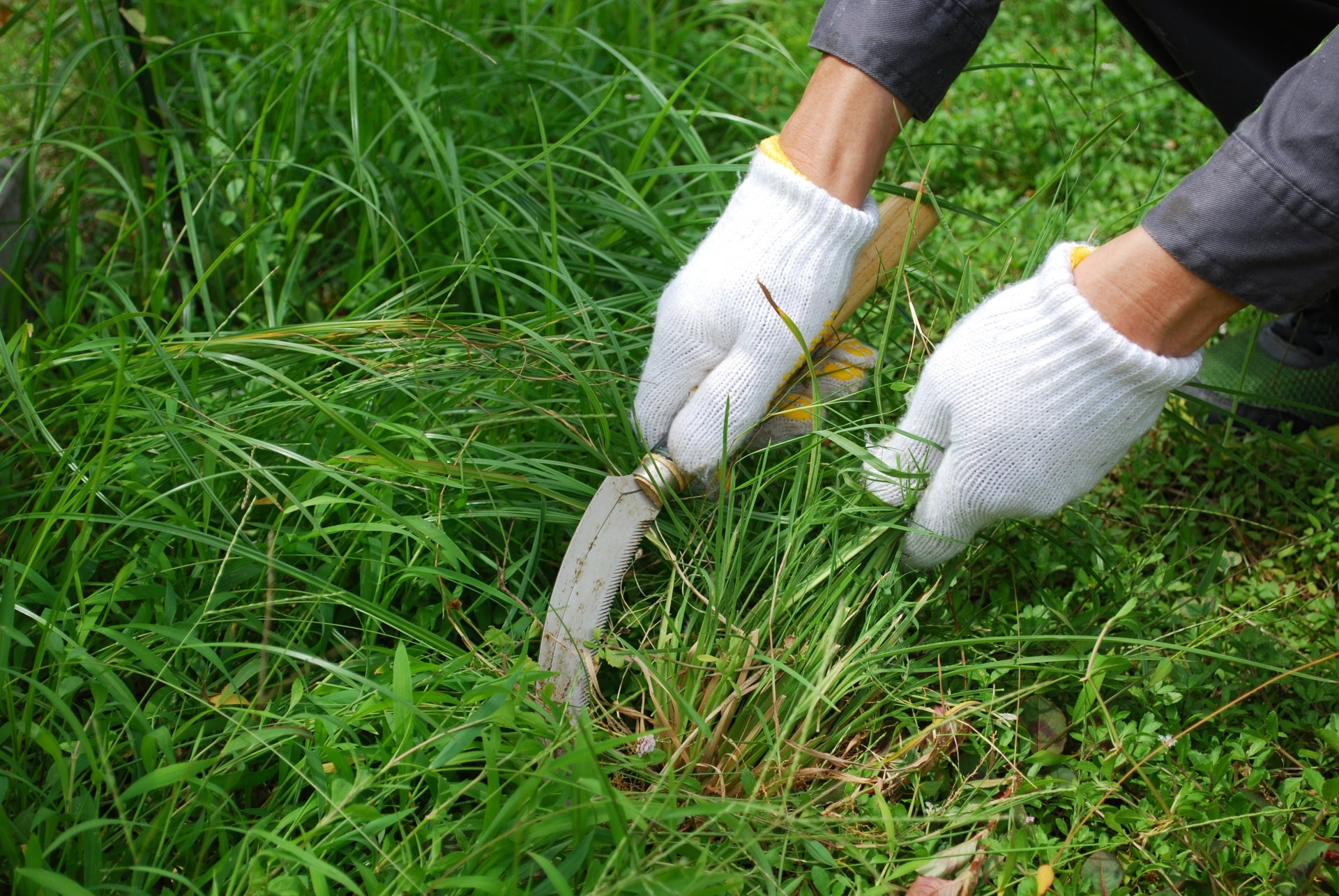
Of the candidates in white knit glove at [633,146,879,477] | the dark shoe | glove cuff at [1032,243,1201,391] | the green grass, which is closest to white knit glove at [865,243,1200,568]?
glove cuff at [1032,243,1201,391]

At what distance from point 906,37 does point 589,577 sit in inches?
36.3

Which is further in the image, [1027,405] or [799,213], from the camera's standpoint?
[799,213]

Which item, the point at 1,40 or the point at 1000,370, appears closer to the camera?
the point at 1000,370

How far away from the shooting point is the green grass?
114 centimetres

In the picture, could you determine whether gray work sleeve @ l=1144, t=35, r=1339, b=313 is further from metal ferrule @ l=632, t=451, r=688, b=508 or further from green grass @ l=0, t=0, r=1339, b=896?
metal ferrule @ l=632, t=451, r=688, b=508

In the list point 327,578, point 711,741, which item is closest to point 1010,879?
point 711,741

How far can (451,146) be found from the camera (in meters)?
1.88

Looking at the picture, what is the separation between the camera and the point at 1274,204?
1.15m

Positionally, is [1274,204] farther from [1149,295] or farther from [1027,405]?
[1027,405]

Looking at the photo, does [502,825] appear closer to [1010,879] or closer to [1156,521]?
[1010,879]

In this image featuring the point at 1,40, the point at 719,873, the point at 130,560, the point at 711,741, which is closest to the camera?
the point at 719,873

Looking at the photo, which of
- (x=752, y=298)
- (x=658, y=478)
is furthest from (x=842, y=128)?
(x=658, y=478)

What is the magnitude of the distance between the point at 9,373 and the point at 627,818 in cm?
106

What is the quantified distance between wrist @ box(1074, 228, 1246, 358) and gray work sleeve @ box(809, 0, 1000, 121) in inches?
16.3
